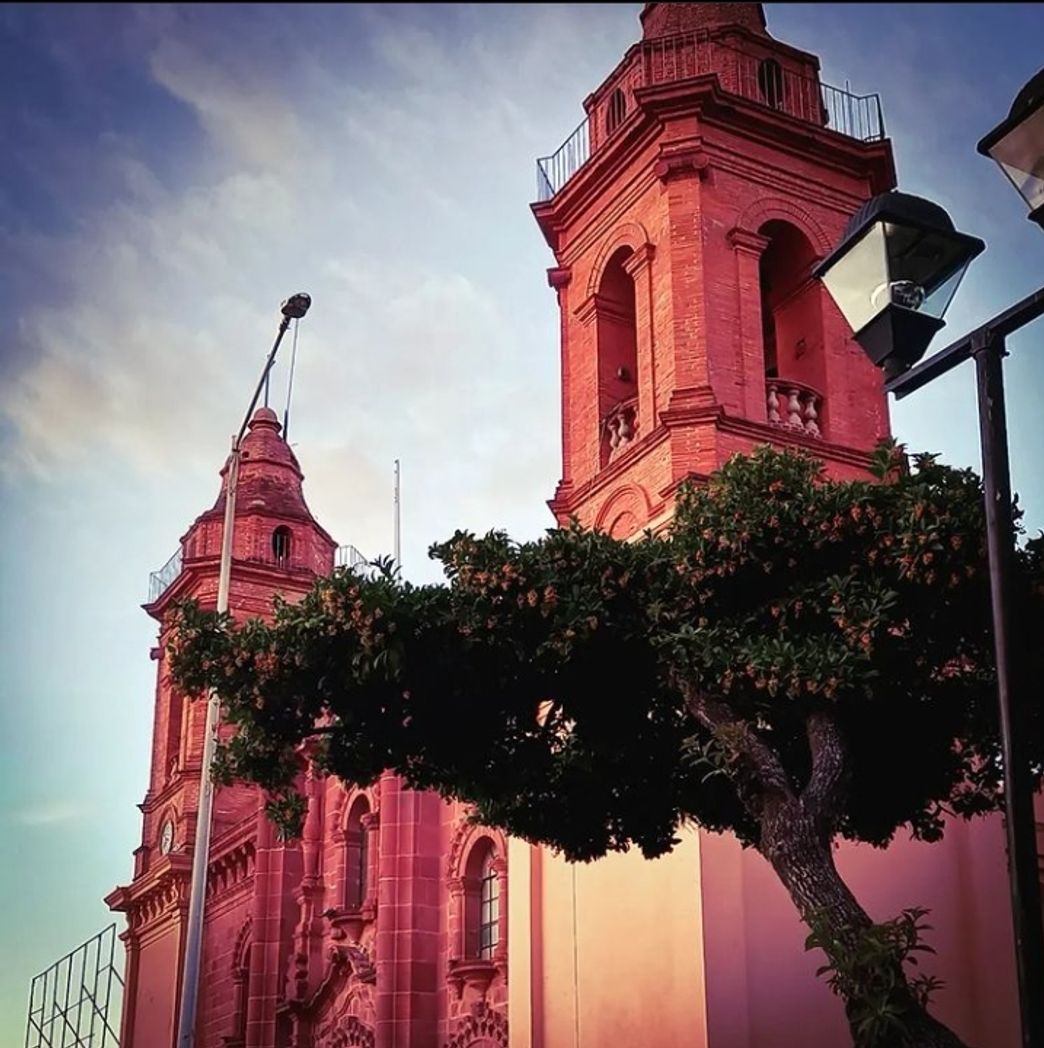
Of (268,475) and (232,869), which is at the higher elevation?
(268,475)

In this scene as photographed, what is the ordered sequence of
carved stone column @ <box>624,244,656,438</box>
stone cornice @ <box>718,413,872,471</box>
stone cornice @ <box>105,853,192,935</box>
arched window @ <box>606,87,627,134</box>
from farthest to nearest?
stone cornice @ <box>105,853,192,935</box> < arched window @ <box>606,87,627,134</box> < carved stone column @ <box>624,244,656,438</box> < stone cornice @ <box>718,413,872,471</box>

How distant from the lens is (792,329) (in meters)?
22.6

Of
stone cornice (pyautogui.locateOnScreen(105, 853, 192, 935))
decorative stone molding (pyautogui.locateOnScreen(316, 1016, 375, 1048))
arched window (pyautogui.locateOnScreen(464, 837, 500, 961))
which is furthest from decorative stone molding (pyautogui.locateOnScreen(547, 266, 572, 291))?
stone cornice (pyautogui.locateOnScreen(105, 853, 192, 935))

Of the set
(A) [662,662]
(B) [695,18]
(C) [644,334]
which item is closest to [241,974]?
(C) [644,334]

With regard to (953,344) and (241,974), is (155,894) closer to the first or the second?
(241,974)

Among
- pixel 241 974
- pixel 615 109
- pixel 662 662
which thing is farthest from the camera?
pixel 241 974

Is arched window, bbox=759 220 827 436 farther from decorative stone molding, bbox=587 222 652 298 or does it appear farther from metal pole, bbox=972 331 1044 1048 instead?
metal pole, bbox=972 331 1044 1048

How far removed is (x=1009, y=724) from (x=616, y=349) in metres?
16.2

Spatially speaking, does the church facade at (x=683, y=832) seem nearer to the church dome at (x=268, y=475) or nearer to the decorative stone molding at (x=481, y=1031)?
the decorative stone molding at (x=481, y=1031)

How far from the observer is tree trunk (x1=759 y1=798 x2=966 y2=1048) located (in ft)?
30.5

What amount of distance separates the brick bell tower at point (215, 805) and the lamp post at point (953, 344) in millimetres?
22420

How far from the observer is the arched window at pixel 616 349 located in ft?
71.2

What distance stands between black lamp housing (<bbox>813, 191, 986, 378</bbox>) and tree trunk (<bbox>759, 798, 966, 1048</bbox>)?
146 inches

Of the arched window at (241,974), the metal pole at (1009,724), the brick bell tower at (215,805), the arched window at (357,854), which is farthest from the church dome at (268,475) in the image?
the metal pole at (1009,724)
